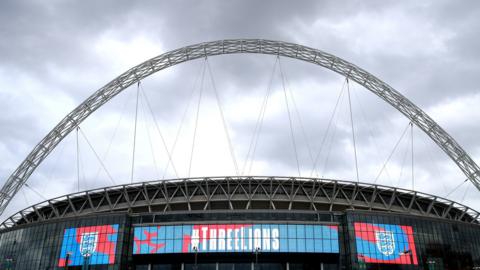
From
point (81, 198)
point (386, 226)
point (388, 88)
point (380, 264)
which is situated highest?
point (388, 88)

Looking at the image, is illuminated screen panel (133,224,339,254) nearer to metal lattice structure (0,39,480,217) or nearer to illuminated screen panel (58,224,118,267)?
illuminated screen panel (58,224,118,267)

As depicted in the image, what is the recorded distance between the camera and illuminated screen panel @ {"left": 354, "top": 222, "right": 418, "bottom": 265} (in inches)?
2584

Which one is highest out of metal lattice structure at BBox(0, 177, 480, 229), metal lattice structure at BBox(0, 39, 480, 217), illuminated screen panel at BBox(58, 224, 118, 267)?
metal lattice structure at BBox(0, 39, 480, 217)

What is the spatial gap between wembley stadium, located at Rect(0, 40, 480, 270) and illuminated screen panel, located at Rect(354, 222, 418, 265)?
155 mm

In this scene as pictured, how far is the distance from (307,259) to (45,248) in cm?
4407

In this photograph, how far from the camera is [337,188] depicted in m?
82.0

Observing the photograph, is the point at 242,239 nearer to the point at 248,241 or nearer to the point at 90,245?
the point at 248,241

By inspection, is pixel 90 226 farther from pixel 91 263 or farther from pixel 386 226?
pixel 386 226

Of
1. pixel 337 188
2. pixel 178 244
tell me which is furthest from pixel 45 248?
pixel 337 188

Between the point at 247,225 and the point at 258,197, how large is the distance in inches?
587

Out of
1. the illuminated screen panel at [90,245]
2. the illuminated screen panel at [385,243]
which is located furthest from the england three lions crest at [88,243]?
the illuminated screen panel at [385,243]

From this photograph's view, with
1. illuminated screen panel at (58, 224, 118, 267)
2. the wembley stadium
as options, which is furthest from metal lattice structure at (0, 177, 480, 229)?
illuminated screen panel at (58, 224, 118, 267)

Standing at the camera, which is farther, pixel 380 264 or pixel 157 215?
pixel 157 215

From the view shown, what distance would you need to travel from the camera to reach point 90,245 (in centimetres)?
6912
